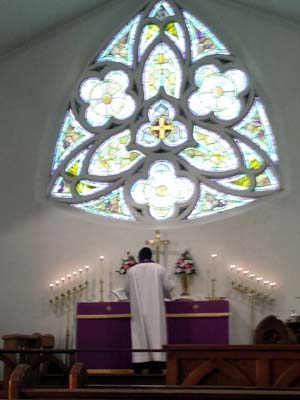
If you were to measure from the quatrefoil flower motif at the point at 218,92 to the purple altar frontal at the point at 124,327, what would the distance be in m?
3.34

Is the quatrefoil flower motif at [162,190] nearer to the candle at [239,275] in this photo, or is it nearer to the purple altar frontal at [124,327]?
the candle at [239,275]

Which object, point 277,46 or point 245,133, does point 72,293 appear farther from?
point 277,46

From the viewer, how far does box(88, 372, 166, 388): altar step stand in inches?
368

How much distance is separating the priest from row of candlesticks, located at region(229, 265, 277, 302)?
1.17m

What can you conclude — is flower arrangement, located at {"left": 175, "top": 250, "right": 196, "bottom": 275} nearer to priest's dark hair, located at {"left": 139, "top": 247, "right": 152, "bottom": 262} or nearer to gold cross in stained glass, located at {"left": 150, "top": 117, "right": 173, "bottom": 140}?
priest's dark hair, located at {"left": 139, "top": 247, "right": 152, "bottom": 262}

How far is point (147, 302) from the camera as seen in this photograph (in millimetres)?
9883

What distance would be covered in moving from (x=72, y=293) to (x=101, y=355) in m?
1.47

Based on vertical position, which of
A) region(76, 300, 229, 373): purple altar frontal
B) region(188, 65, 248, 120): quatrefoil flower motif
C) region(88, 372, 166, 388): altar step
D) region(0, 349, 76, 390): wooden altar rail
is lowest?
region(88, 372, 166, 388): altar step

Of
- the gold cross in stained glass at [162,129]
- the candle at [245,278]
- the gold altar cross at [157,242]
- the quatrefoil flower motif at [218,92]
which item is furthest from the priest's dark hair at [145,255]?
the quatrefoil flower motif at [218,92]

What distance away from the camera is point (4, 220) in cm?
1159

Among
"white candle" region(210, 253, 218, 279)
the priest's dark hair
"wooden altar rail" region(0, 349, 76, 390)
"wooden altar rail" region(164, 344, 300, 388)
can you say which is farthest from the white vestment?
"wooden altar rail" region(164, 344, 300, 388)

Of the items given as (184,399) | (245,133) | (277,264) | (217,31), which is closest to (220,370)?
(184,399)

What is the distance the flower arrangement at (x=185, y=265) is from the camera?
427 inches

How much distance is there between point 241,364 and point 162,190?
483 centimetres
